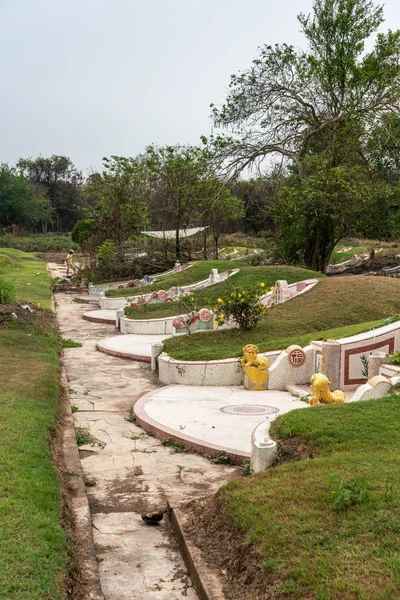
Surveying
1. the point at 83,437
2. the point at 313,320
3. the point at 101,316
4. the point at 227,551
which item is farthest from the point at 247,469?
the point at 101,316

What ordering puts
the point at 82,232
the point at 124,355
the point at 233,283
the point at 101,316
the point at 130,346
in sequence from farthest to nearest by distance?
the point at 82,232 → the point at 101,316 → the point at 233,283 → the point at 130,346 → the point at 124,355

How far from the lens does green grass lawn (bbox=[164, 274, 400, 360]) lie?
11617mm

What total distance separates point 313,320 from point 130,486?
26.4ft

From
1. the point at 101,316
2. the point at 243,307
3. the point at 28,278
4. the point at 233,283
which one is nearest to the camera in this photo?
the point at 243,307

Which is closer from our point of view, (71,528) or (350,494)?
(350,494)

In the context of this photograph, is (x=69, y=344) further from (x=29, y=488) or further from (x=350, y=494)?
(x=350, y=494)

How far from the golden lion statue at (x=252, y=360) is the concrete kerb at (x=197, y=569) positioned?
16.9 ft

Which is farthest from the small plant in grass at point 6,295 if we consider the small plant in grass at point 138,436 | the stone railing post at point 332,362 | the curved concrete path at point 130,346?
the stone railing post at point 332,362

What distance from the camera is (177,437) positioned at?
7.68 meters

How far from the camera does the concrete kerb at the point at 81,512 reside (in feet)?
14.2

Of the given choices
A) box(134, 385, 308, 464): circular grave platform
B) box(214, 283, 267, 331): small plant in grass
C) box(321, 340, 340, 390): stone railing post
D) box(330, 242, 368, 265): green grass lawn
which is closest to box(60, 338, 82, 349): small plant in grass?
box(214, 283, 267, 331): small plant in grass

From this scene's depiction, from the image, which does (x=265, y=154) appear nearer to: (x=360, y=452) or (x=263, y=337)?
(x=263, y=337)

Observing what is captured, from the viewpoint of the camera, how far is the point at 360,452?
5.38 meters

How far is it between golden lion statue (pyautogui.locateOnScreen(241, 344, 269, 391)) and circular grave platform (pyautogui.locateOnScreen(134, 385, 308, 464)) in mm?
206
